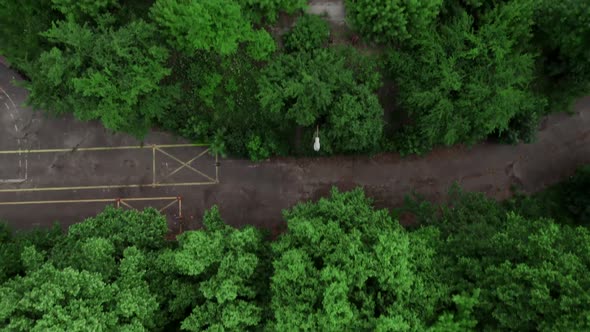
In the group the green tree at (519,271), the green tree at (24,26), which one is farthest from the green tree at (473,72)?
the green tree at (24,26)

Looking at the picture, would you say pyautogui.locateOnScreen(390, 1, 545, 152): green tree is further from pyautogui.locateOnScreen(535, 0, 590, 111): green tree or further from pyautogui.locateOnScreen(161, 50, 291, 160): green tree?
pyautogui.locateOnScreen(161, 50, 291, 160): green tree

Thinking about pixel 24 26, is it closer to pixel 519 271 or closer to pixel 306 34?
pixel 306 34

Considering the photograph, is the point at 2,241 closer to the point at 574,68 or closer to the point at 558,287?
the point at 558,287

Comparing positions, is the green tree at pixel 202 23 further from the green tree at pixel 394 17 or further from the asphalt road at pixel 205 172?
the asphalt road at pixel 205 172

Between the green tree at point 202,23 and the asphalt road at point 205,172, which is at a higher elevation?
the green tree at point 202,23

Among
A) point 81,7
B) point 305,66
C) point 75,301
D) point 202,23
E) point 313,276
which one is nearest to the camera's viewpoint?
point 75,301

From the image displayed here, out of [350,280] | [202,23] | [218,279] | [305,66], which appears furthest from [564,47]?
[218,279]

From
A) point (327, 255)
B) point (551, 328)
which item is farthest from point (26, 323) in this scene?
point (551, 328)

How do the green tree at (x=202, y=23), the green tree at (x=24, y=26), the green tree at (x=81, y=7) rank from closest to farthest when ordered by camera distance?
the green tree at (x=202, y=23) < the green tree at (x=81, y=7) < the green tree at (x=24, y=26)
